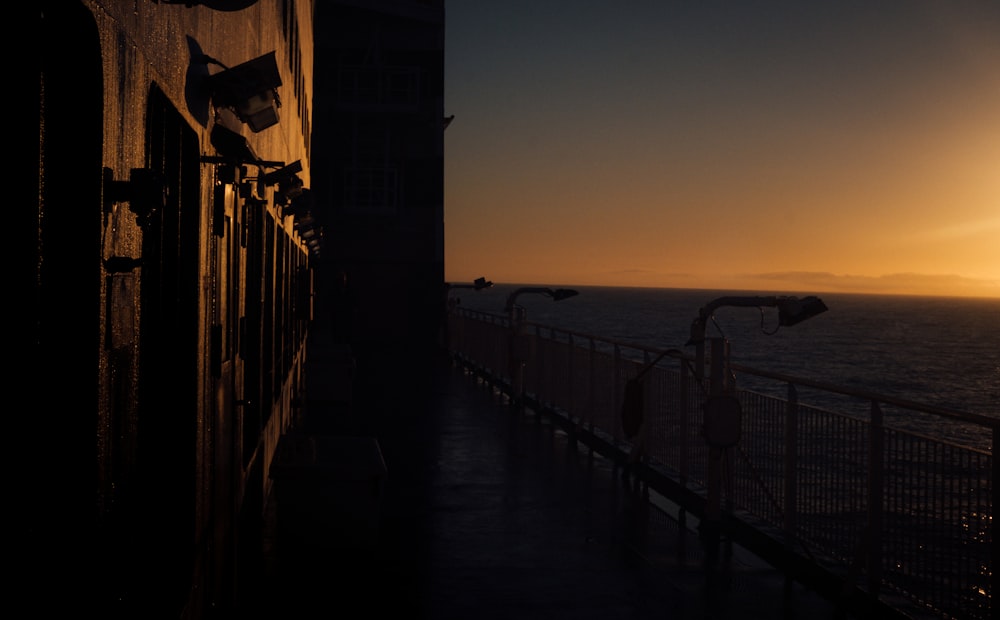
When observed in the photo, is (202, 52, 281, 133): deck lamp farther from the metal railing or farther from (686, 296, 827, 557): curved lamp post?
(686, 296, 827, 557): curved lamp post

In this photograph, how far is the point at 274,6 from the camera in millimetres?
10109

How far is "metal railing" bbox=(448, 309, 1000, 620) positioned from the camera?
565 centimetres

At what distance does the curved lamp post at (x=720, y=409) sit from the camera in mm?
8094

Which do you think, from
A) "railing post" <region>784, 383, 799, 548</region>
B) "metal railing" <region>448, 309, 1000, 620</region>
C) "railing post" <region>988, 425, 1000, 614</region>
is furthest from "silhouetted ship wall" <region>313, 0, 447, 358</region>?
"railing post" <region>988, 425, 1000, 614</region>

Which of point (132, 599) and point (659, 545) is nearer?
point (132, 599)

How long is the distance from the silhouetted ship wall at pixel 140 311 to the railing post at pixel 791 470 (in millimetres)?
3726

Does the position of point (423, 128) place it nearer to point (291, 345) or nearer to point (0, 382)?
point (291, 345)

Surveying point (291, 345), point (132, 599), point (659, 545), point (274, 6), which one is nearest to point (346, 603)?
point (659, 545)

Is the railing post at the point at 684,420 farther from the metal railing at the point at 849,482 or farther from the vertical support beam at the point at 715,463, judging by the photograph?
the vertical support beam at the point at 715,463

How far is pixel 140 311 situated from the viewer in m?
3.28

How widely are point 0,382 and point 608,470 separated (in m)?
9.72

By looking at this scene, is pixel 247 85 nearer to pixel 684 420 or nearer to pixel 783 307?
pixel 783 307

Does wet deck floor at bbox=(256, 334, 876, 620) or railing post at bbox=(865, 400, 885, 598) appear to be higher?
railing post at bbox=(865, 400, 885, 598)

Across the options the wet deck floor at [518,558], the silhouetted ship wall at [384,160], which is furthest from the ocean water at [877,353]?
the wet deck floor at [518,558]
